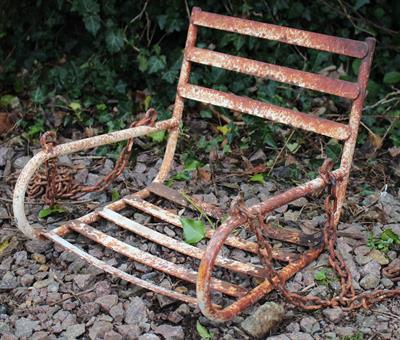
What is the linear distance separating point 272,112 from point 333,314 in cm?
89

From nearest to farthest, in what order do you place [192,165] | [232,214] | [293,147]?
[232,214]
[192,165]
[293,147]

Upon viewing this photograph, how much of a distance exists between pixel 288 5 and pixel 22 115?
1.67 metres

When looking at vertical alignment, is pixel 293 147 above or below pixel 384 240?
above

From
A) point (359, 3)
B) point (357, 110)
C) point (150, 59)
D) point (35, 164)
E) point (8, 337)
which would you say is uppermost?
point (359, 3)

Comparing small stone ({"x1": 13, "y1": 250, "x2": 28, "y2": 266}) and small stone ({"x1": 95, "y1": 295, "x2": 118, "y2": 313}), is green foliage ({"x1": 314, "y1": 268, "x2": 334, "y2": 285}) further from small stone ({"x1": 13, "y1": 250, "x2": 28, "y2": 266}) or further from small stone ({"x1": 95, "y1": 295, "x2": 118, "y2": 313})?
small stone ({"x1": 13, "y1": 250, "x2": 28, "y2": 266})

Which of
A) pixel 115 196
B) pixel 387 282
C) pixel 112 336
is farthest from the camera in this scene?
pixel 115 196

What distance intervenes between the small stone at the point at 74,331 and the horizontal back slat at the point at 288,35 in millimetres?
1401

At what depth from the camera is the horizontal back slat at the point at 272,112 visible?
2.79 meters

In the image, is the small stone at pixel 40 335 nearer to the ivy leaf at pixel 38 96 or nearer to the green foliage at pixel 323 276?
the green foliage at pixel 323 276

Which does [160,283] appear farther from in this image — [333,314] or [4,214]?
[4,214]

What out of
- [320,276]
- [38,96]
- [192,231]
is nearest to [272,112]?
[192,231]

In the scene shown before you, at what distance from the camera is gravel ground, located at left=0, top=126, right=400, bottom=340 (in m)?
2.46

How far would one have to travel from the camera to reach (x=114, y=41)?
407 cm

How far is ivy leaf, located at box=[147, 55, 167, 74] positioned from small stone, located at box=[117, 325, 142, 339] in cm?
195
